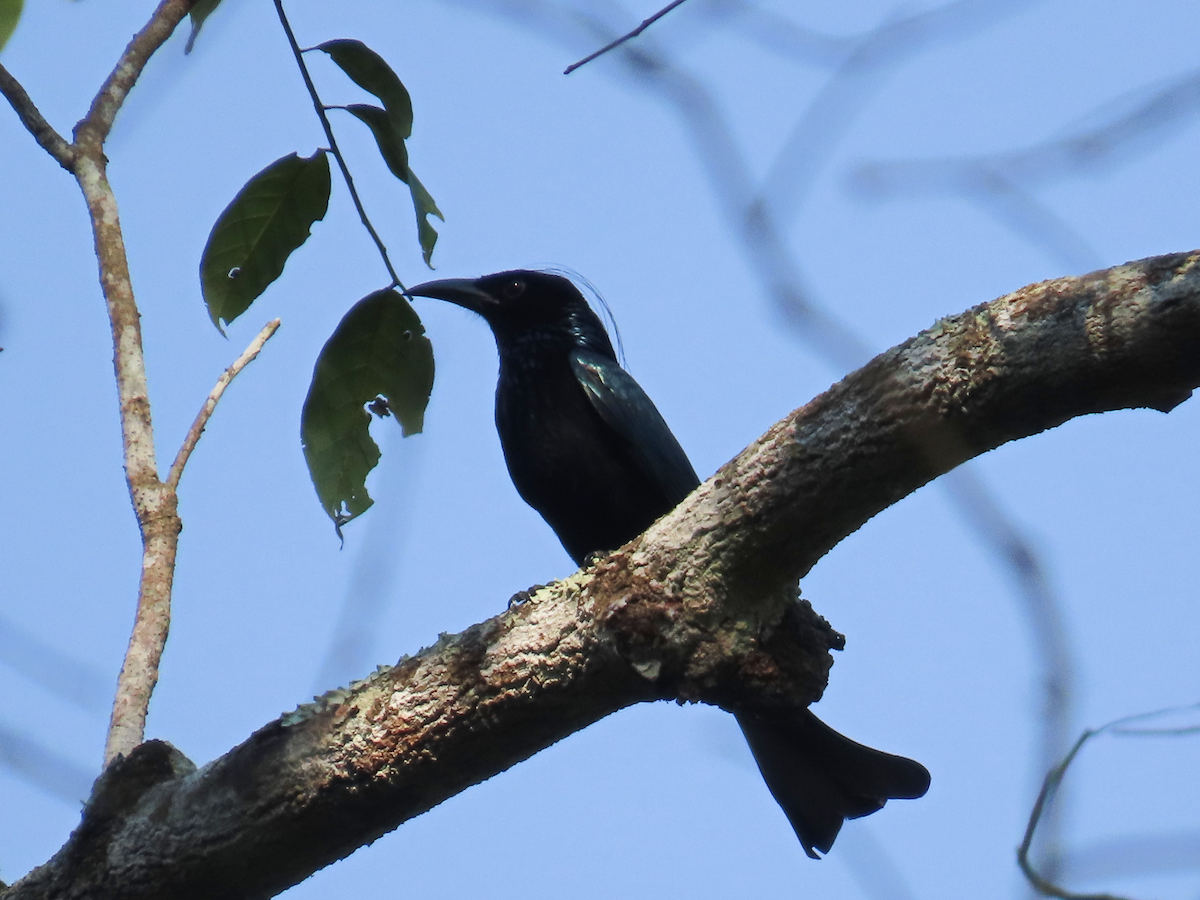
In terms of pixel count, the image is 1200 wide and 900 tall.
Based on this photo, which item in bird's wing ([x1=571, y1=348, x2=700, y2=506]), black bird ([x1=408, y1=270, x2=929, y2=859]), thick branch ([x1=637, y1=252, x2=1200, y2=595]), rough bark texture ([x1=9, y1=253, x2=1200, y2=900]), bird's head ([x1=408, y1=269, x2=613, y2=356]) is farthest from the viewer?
bird's head ([x1=408, y1=269, x2=613, y2=356])

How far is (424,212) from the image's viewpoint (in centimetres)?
318

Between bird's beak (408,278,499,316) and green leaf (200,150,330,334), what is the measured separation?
180cm

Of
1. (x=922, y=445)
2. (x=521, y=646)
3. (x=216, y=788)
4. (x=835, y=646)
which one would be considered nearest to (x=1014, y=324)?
(x=922, y=445)

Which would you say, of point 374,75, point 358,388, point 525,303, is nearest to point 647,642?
point 358,388

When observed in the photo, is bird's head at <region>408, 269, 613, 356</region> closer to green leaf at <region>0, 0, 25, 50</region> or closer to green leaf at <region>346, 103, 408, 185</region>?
green leaf at <region>346, 103, 408, 185</region>

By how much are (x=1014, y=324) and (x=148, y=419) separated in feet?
6.99

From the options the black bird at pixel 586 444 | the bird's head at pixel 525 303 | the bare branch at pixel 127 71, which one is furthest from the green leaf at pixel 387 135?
the bird's head at pixel 525 303

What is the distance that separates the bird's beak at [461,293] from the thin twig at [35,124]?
1825mm

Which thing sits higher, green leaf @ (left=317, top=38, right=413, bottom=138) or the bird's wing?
green leaf @ (left=317, top=38, right=413, bottom=138)

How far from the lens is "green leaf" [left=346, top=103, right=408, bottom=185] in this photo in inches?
128

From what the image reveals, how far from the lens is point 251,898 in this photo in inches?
101

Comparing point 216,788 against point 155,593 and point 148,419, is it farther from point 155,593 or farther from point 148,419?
point 148,419

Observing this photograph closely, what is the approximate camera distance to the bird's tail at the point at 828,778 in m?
3.11

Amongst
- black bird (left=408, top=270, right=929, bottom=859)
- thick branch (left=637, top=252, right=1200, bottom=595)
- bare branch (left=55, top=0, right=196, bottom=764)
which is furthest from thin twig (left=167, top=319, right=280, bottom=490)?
thick branch (left=637, top=252, right=1200, bottom=595)
